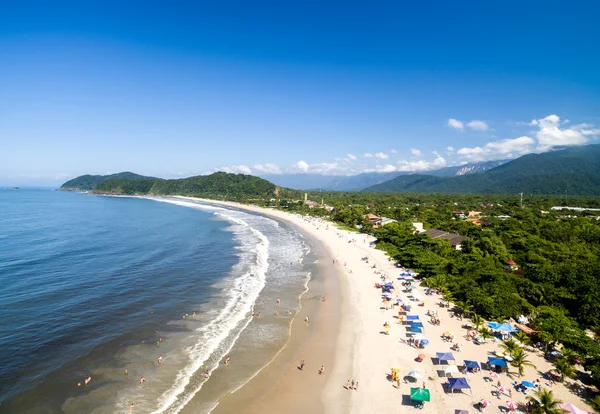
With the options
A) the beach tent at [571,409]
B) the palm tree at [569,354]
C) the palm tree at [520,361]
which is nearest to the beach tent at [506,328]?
the palm tree at [569,354]

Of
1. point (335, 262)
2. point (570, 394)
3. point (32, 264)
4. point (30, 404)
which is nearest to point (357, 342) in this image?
point (570, 394)

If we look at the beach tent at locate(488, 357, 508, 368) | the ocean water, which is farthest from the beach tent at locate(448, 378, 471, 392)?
the ocean water

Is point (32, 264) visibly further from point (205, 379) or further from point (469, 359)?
point (469, 359)

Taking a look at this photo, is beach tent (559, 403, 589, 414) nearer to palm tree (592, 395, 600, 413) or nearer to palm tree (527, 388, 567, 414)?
palm tree (527, 388, 567, 414)

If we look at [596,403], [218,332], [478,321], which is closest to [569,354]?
[596,403]

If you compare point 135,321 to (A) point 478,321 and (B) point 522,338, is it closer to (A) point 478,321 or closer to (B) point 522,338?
(A) point 478,321

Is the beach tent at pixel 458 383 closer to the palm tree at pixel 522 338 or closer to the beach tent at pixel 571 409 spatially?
the beach tent at pixel 571 409
